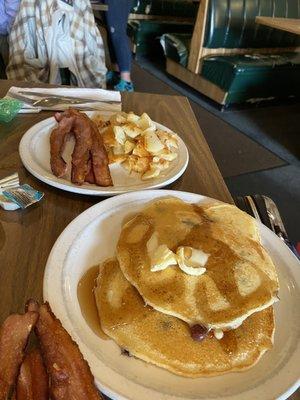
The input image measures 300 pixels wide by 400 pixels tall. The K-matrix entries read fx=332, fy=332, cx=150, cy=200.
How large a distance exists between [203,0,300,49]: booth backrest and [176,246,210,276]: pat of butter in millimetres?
3778

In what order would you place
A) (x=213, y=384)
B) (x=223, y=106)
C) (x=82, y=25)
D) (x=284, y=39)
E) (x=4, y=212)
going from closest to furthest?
(x=213, y=384) → (x=4, y=212) → (x=82, y=25) → (x=223, y=106) → (x=284, y=39)

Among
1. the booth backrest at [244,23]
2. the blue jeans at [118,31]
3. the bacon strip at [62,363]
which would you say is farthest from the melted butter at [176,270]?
the booth backrest at [244,23]

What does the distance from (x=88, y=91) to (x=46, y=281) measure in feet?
3.19

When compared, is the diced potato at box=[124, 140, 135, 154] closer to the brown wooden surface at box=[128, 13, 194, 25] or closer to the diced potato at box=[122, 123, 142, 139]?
the diced potato at box=[122, 123, 142, 139]

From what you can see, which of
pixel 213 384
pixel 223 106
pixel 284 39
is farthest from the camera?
pixel 284 39

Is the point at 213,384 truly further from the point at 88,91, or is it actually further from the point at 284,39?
the point at 284,39

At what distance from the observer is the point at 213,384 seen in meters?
0.52

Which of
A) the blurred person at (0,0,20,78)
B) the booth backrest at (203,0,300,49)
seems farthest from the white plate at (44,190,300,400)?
the booth backrest at (203,0,300,49)

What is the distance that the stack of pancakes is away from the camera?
541mm

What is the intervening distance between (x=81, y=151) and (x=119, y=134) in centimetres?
15

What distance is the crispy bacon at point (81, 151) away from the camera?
88 centimetres

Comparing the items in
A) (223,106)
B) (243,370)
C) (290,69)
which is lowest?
(223,106)

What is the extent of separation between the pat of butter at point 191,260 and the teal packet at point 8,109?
80cm

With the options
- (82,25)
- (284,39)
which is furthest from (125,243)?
(284,39)
